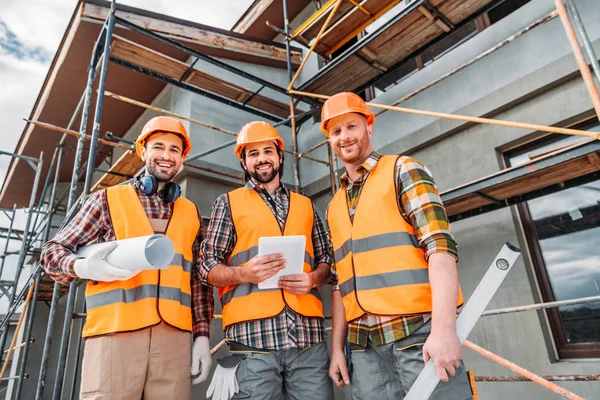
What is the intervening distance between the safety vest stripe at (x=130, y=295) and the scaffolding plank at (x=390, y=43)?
3.75 m

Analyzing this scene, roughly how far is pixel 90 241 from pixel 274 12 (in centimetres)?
682

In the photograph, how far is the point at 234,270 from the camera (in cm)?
219

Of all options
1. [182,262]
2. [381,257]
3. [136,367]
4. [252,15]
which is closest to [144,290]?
[182,262]

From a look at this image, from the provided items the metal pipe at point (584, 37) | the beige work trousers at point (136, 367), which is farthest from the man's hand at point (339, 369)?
the metal pipe at point (584, 37)

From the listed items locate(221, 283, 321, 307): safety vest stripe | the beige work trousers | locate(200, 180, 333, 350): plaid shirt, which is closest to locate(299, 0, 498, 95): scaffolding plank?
locate(200, 180, 333, 350): plaid shirt

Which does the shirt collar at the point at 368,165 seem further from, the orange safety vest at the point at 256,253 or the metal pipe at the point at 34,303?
the metal pipe at the point at 34,303

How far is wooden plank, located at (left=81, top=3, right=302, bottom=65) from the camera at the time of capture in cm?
560

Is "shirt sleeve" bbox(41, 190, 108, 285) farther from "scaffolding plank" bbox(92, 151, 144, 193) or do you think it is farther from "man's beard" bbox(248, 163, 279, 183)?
"scaffolding plank" bbox(92, 151, 144, 193)

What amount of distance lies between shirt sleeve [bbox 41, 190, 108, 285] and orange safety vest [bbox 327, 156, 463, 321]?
1.46 m

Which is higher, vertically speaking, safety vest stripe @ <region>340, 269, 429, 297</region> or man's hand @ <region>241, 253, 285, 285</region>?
man's hand @ <region>241, 253, 285, 285</region>

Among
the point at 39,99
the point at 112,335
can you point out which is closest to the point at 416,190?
the point at 112,335

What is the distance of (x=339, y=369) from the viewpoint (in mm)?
2090

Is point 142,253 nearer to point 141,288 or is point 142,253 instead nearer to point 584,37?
point 141,288

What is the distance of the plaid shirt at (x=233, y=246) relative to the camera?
2.12 m
